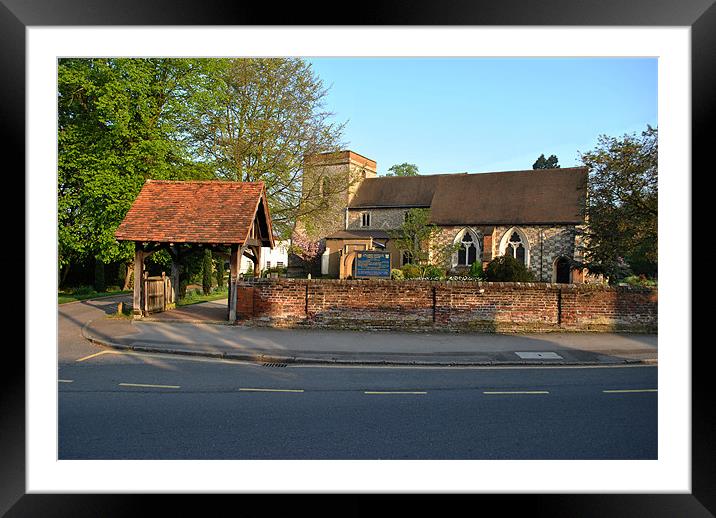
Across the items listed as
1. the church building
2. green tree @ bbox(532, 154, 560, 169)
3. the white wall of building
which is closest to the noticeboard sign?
the church building

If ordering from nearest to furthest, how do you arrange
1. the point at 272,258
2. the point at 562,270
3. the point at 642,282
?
1. the point at 642,282
2. the point at 562,270
3. the point at 272,258

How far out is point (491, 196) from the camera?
4359 cm

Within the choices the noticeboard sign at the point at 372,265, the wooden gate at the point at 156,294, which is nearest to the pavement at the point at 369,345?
the wooden gate at the point at 156,294

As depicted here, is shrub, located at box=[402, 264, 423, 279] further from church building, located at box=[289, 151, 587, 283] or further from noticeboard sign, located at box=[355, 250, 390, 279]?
noticeboard sign, located at box=[355, 250, 390, 279]

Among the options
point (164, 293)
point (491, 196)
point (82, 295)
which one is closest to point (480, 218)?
point (491, 196)

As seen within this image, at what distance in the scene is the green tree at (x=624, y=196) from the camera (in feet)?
55.9

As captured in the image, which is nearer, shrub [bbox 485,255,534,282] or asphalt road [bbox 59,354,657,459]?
asphalt road [bbox 59,354,657,459]

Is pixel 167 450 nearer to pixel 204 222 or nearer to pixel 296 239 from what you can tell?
pixel 204 222

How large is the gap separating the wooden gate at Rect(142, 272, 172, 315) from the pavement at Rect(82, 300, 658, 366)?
1526 millimetres

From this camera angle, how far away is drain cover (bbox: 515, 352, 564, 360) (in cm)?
1165

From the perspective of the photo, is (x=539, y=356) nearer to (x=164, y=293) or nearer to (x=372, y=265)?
(x=372, y=265)
